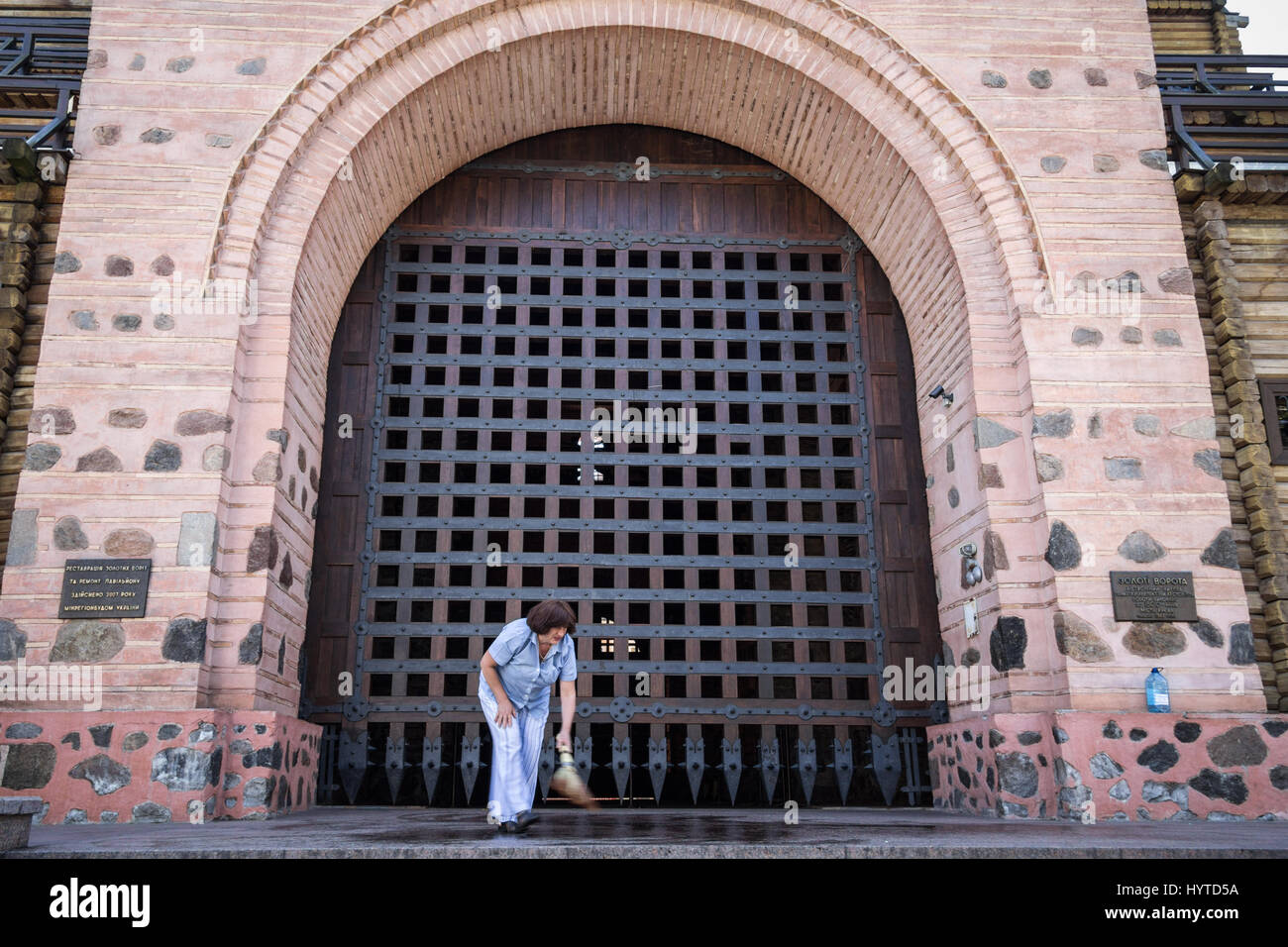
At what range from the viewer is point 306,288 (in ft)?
21.8

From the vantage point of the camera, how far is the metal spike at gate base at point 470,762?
22.0 feet

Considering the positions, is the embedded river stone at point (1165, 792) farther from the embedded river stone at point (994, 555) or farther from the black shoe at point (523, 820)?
the black shoe at point (523, 820)

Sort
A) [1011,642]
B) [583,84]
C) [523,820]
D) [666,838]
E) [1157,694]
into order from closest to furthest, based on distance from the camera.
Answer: [666,838]
[523,820]
[1157,694]
[1011,642]
[583,84]

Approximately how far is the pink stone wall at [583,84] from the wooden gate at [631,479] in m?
0.41

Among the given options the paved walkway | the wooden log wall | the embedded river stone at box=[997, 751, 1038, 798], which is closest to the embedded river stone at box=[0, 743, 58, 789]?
the paved walkway

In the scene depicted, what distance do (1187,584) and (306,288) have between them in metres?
5.83

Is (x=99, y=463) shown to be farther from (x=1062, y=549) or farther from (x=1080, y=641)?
(x=1080, y=641)

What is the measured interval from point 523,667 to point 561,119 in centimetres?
499

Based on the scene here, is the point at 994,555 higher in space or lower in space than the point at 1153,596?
higher

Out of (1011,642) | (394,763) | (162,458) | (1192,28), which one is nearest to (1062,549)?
(1011,642)

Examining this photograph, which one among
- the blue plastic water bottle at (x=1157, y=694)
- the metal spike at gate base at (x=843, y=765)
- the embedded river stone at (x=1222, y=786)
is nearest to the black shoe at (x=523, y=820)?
the metal spike at gate base at (x=843, y=765)

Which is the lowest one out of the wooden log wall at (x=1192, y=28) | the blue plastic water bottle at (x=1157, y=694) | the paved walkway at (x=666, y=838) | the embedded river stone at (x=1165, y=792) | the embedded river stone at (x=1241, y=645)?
the paved walkway at (x=666, y=838)

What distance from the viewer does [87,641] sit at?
5.49 meters
